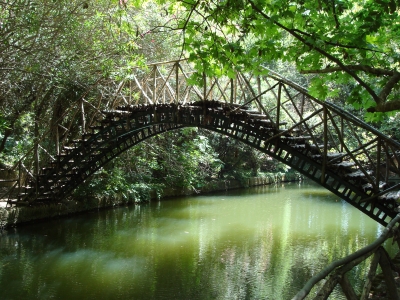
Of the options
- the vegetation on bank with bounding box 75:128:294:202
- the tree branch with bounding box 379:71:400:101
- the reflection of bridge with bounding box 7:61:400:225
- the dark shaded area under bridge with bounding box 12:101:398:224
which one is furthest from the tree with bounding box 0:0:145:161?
the tree branch with bounding box 379:71:400:101

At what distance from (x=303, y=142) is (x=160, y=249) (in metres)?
4.84

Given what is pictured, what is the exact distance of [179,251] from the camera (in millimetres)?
11148

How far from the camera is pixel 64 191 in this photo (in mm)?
A: 15031

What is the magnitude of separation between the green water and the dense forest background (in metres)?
2.87

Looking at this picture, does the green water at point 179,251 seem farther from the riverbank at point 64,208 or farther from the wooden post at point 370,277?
the wooden post at point 370,277

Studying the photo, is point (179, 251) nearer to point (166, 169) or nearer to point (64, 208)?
point (64, 208)

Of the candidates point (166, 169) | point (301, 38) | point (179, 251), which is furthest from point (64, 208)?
point (301, 38)

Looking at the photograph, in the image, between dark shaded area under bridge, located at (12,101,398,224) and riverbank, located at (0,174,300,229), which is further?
riverbank, located at (0,174,300,229)

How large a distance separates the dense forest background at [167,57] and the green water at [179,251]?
9.41 ft

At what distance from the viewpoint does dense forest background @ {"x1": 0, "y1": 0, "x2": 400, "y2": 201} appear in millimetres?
6203

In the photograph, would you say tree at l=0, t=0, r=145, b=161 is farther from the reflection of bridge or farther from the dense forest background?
the reflection of bridge

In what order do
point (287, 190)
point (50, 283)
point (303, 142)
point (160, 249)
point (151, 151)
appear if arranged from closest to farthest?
point (50, 283) < point (303, 142) < point (160, 249) < point (151, 151) < point (287, 190)

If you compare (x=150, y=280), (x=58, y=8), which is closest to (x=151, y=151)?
(x=58, y=8)

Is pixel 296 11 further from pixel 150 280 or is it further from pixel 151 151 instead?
pixel 151 151
